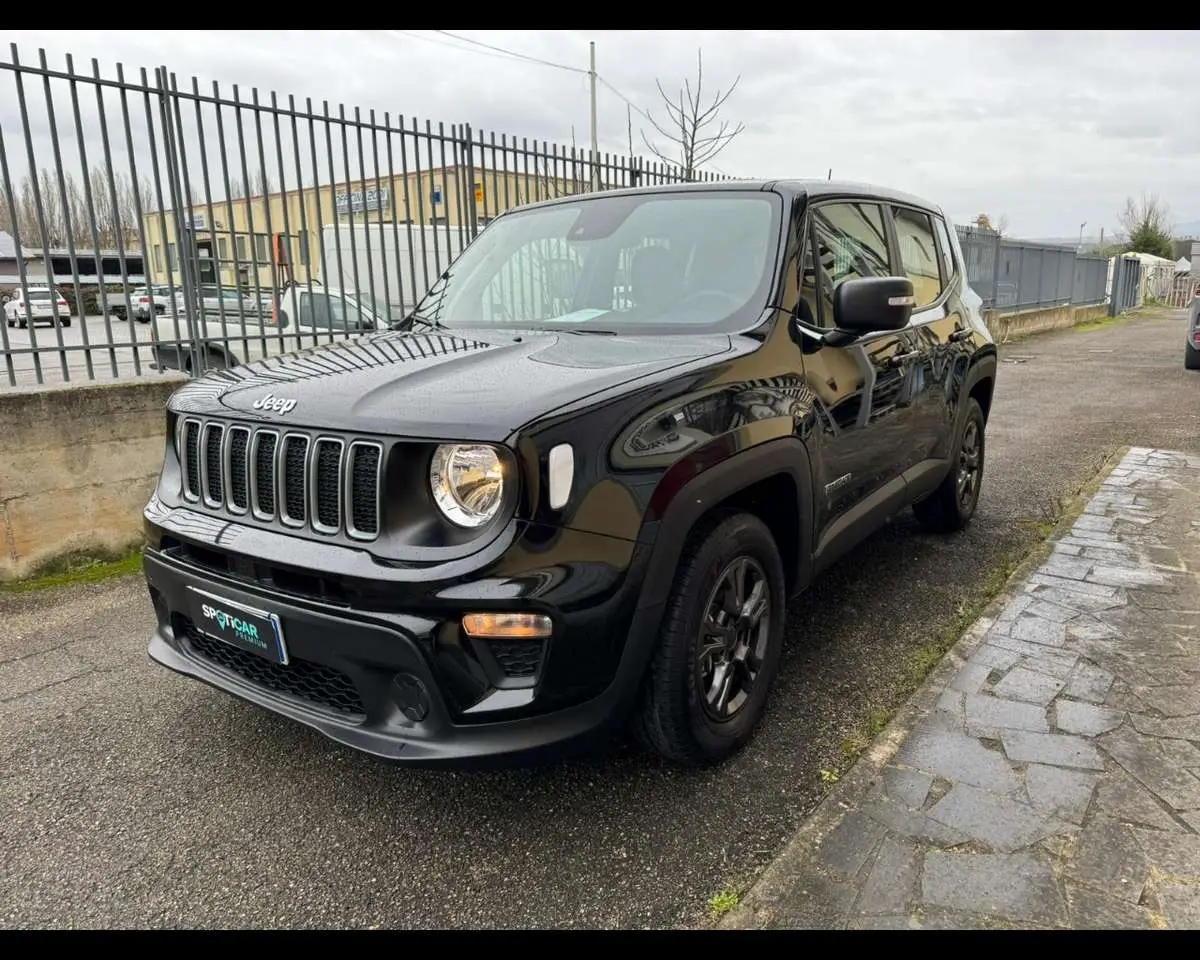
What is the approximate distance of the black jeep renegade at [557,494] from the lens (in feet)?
6.75

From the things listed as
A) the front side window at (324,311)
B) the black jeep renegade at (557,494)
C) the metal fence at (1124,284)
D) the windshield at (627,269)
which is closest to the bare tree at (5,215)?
the front side window at (324,311)

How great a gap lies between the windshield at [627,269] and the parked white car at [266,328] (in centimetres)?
211

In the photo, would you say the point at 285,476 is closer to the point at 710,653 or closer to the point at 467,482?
the point at 467,482

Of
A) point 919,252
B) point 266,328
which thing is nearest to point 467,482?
point 919,252

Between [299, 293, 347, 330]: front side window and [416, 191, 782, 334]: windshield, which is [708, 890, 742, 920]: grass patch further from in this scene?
[299, 293, 347, 330]: front side window

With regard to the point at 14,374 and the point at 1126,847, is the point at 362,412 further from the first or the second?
the point at 14,374

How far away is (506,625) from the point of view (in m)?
2.03

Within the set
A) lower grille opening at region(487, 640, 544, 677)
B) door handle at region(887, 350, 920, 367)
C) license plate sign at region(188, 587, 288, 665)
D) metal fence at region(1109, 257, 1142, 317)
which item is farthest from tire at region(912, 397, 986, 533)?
metal fence at region(1109, 257, 1142, 317)

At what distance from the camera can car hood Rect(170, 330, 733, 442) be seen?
2109 millimetres

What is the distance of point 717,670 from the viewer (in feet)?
8.58

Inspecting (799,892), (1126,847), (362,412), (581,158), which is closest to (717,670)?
(799,892)

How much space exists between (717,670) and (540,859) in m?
0.76

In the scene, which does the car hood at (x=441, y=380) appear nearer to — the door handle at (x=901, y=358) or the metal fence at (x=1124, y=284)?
the door handle at (x=901, y=358)
